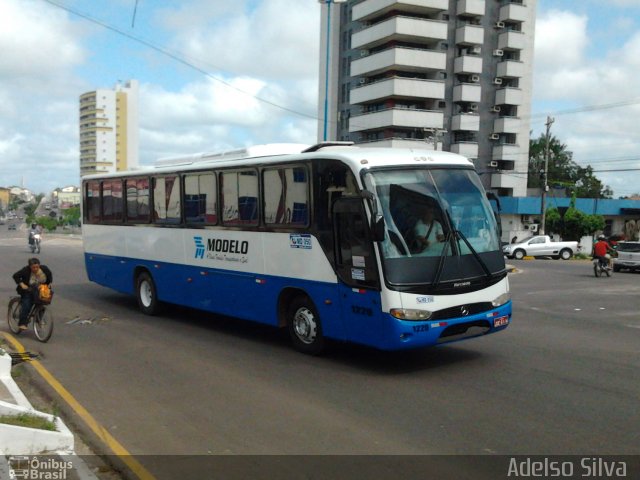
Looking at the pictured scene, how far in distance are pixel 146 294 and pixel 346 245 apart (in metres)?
6.84

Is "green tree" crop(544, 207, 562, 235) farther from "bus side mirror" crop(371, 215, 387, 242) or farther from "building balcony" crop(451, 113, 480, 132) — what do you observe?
"bus side mirror" crop(371, 215, 387, 242)

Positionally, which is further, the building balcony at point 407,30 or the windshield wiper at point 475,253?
the building balcony at point 407,30

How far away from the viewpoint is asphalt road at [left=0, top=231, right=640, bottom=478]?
5949 mm

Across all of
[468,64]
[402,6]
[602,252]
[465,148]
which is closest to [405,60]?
[402,6]

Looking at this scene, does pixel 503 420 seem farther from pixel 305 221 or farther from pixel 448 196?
pixel 305 221

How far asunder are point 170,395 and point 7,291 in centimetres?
1274

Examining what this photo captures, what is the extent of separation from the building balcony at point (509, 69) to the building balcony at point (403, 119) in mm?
7831

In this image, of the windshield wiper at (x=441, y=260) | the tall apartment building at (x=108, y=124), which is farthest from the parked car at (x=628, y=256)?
the tall apartment building at (x=108, y=124)

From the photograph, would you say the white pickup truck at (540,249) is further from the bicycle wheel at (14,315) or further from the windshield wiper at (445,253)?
the bicycle wheel at (14,315)

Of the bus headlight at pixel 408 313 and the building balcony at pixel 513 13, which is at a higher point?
the building balcony at pixel 513 13

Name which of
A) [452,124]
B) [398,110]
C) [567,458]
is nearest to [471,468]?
[567,458]

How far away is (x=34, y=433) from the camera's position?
214 inches

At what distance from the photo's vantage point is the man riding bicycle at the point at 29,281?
35.9 ft

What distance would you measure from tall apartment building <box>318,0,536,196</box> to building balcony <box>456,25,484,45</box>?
0.09 meters
